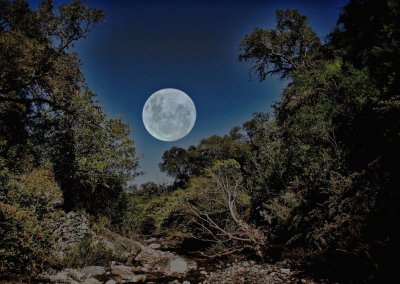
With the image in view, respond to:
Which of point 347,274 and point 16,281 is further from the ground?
point 16,281

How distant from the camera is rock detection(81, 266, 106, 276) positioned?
12.0 m

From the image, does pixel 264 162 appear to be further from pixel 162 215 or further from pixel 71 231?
pixel 71 231

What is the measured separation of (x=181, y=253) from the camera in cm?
1850

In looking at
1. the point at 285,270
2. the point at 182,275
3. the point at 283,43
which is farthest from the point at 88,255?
the point at 283,43

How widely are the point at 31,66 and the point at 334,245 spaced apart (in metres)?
13.5

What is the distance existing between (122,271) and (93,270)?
1.18m

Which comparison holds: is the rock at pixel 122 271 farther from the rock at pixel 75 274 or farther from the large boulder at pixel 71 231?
the large boulder at pixel 71 231

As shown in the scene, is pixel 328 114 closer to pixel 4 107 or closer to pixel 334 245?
pixel 334 245

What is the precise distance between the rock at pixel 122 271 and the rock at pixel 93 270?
0.47m

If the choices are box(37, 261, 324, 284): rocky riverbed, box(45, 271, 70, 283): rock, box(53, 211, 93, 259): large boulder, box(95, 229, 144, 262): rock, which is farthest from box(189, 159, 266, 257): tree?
box(45, 271, 70, 283): rock

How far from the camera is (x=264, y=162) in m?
15.9

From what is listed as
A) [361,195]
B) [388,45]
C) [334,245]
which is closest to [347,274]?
[334,245]

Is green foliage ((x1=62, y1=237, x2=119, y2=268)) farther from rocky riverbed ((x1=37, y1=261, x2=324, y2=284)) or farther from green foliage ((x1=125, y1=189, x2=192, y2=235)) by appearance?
green foliage ((x1=125, y1=189, x2=192, y2=235))

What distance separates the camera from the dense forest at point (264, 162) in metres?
8.02
